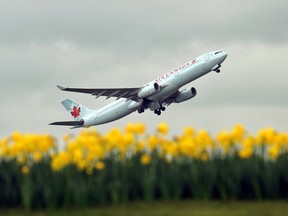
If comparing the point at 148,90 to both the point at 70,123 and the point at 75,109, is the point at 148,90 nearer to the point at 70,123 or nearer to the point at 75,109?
the point at 70,123

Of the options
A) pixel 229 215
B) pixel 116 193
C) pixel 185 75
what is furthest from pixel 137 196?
pixel 185 75

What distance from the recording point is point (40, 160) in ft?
41.1

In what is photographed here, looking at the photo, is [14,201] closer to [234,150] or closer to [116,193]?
[116,193]

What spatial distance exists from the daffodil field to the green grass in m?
0.17

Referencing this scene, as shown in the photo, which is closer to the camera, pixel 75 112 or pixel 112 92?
pixel 112 92

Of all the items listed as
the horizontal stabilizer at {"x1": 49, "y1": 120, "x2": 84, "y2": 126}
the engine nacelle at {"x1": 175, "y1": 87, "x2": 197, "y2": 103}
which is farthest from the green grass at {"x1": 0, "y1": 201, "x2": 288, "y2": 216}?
the horizontal stabilizer at {"x1": 49, "y1": 120, "x2": 84, "y2": 126}

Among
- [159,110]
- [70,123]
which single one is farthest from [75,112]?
[159,110]

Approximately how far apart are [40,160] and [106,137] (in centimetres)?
155

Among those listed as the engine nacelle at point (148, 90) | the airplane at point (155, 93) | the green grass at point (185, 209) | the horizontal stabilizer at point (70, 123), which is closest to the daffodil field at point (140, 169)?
the green grass at point (185, 209)

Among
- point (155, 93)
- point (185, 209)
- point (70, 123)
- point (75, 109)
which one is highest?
point (75, 109)

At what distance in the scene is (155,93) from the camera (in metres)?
51.2

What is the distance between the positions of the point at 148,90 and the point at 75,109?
17.7 meters

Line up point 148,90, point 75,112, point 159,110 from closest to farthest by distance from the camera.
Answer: point 148,90 → point 159,110 → point 75,112

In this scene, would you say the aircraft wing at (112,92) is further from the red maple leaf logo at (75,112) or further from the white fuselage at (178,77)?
the red maple leaf logo at (75,112)
